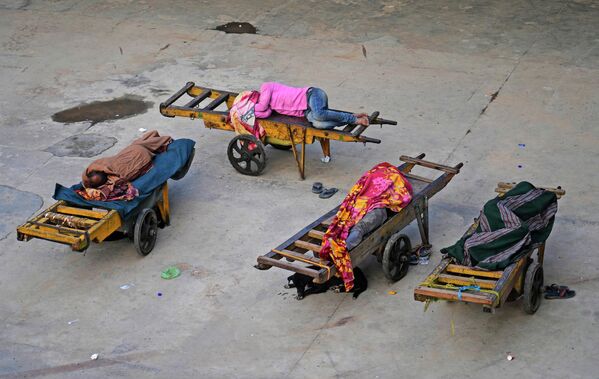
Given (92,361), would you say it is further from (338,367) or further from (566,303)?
(566,303)

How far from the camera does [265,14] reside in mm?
16750

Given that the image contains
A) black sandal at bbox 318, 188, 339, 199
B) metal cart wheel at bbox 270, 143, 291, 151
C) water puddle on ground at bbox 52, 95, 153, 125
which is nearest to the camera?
black sandal at bbox 318, 188, 339, 199

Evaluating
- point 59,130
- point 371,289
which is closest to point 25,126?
point 59,130

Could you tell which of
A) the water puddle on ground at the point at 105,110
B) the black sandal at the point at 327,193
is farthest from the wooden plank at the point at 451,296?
the water puddle on ground at the point at 105,110

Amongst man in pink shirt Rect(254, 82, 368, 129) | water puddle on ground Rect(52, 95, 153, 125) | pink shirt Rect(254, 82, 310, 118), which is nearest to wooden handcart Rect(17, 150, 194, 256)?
pink shirt Rect(254, 82, 310, 118)

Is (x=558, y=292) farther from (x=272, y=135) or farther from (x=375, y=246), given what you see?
(x=272, y=135)

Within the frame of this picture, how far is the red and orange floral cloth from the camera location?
908 cm

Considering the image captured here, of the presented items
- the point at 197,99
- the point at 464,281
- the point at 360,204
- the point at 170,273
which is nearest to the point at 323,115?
the point at 197,99

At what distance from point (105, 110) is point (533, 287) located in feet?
23.1

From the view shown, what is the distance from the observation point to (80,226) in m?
9.90

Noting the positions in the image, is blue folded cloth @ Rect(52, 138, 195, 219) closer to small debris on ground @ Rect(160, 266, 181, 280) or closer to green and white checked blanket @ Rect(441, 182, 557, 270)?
small debris on ground @ Rect(160, 266, 181, 280)

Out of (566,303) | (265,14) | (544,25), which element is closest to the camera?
(566,303)

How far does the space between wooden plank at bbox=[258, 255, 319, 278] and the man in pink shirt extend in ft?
9.04

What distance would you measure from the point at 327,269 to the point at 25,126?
6.14 metres
